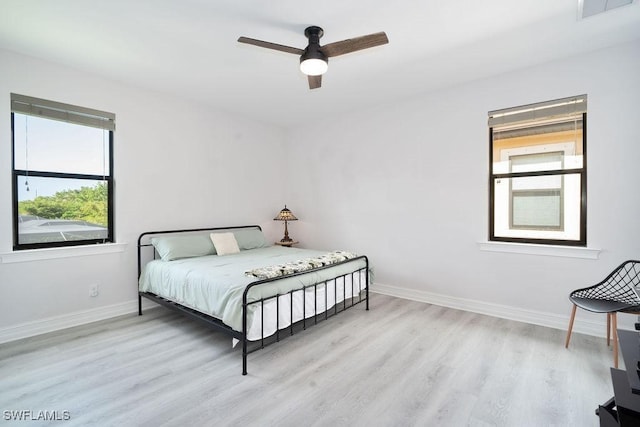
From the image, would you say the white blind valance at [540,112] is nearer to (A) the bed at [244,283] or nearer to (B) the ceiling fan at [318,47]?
(B) the ceiling fan at [318,47]

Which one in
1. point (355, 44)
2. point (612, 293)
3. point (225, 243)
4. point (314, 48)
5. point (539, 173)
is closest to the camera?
point (355, 44)

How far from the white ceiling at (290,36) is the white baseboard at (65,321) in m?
2.59

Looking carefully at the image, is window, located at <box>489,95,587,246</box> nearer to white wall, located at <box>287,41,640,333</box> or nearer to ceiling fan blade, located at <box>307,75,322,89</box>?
white wall, located at <box>287,41,640,333</box>

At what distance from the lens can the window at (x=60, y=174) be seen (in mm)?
3002

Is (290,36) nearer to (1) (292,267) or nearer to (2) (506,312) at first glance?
(1) (292,267)

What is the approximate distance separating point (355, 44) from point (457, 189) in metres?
2.28

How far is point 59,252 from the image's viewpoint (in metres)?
3.16

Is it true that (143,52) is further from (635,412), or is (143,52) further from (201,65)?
(635,412)

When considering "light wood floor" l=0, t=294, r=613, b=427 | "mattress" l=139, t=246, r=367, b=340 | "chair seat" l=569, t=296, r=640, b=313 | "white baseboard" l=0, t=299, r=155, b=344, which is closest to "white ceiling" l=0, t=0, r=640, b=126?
"mattress" l=139, t=246, r=367, b=340

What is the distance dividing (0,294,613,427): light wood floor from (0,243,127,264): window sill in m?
0.76

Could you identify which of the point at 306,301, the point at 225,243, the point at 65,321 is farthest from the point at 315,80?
the point at 65,321

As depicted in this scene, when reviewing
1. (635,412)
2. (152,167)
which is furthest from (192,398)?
(152,167)

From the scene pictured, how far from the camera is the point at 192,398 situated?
2018 millimetres

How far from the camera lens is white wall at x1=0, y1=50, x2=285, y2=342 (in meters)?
2.93
